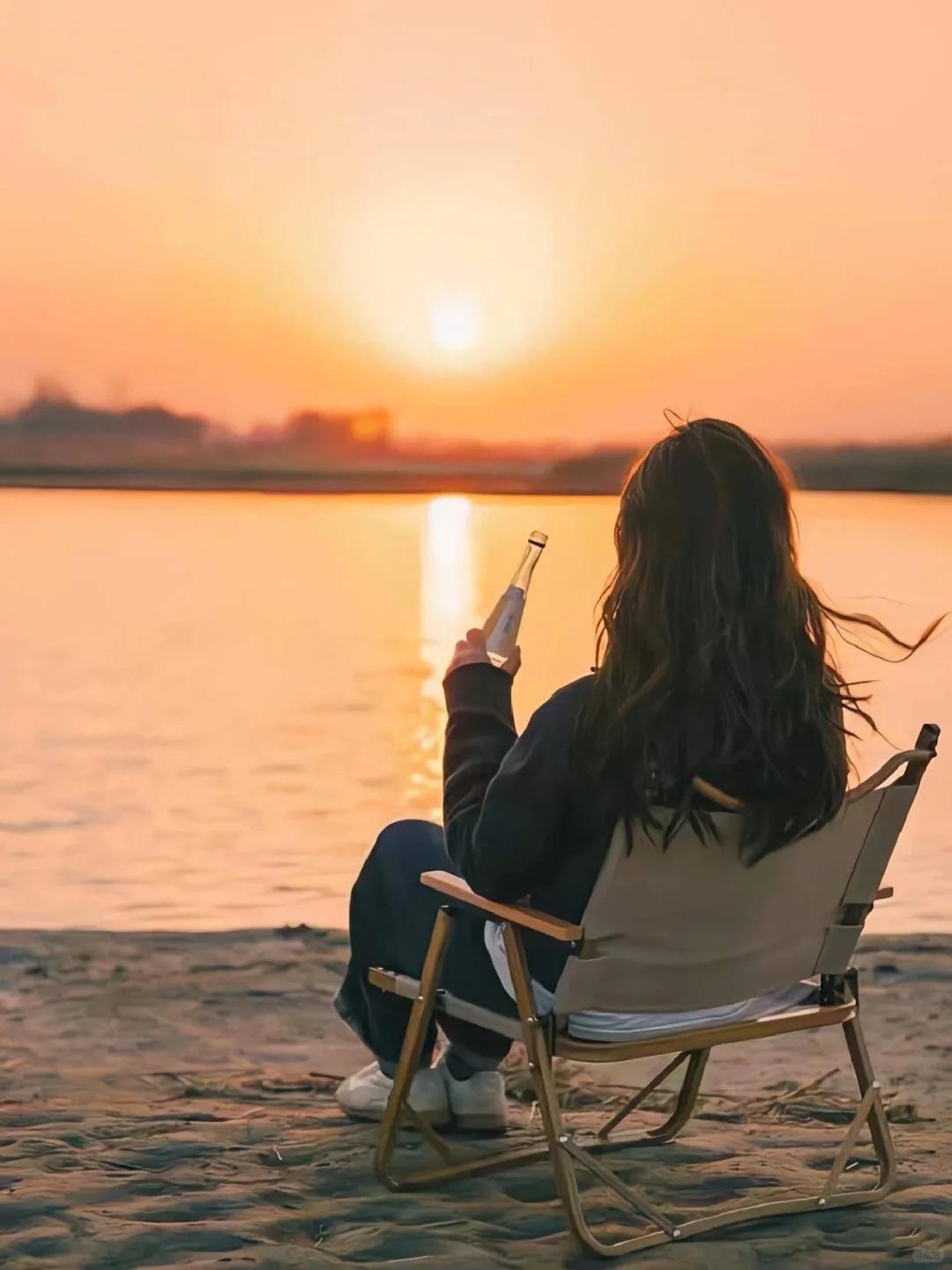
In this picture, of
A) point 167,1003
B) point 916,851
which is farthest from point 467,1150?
point 916,851

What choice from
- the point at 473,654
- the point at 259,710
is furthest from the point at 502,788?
the point at 259,710

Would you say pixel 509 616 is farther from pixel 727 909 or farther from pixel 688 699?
pixel 727 909

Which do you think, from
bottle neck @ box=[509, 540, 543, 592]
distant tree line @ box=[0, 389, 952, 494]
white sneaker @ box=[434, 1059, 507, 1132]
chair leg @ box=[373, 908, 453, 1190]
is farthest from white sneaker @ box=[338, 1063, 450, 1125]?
distant tree line @ box=[0, 389, 952, 494]

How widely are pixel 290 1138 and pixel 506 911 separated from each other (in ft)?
2.67

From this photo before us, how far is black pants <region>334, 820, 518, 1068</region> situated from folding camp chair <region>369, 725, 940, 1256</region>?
5.7 inches

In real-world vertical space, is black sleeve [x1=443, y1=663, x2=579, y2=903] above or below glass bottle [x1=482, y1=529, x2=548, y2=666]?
below

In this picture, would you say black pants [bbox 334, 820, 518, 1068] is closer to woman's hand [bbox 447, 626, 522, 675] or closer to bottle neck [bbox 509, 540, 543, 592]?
woman's hand [bbox 447, 626, 522, 675]

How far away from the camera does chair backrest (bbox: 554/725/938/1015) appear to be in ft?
8.06

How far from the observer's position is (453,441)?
23203 millimetres

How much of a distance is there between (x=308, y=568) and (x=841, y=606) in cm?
3724

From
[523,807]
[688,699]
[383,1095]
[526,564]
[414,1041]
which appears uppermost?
[526,564]

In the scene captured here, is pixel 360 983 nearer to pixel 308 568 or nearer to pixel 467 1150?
pixel 467 1150

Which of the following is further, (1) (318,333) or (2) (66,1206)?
(1) (318,333)

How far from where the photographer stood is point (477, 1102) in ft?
10.3
